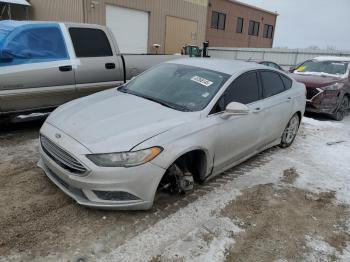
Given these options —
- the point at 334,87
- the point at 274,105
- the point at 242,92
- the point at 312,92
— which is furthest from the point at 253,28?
the point at 242,92

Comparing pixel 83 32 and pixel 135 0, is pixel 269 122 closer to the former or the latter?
pixel 83 32

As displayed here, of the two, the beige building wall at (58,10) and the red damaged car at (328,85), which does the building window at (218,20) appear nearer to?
the beige building wall at (58,10)

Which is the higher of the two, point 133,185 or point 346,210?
point 133,185

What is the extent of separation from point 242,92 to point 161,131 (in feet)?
5.36

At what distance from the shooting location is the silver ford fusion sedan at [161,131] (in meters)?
3.16

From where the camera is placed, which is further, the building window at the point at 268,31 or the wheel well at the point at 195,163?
the building window at the point at 268,31

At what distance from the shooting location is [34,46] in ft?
18.0

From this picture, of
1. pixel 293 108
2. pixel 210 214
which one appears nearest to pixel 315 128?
pixel 293 108

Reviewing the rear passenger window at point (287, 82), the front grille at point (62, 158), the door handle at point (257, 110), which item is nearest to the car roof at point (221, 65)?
the door handle at point (257, 110)

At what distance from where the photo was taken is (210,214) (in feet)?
12.1

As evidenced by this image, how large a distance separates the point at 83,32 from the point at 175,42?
18.2 metres

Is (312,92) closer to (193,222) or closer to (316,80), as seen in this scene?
(316,80)

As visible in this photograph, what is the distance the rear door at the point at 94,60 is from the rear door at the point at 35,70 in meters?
0.21

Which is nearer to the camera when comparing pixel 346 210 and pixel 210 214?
pixel 210 214
